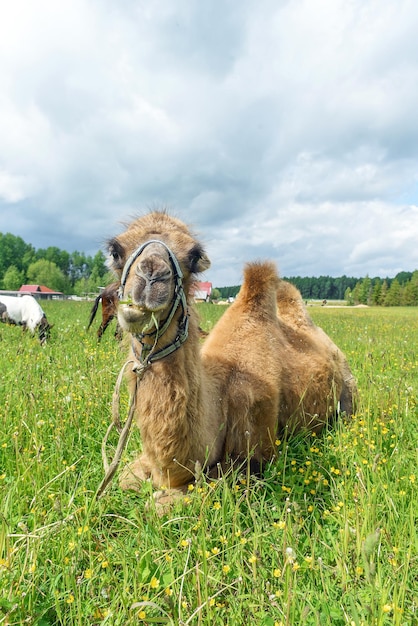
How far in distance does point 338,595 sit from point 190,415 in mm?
1212

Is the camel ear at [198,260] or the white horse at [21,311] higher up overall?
the camel ear at [198,260]

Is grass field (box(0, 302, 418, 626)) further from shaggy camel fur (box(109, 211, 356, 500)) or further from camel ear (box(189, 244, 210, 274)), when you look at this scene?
camel ear (box(189, 244, 210, 274))

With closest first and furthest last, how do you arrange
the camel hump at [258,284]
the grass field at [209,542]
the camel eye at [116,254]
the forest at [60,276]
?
the grass field at [209,542] → the camel eye at [116,254] → the camel hump at [258,284] → the forest at [60,276]

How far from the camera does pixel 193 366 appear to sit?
2762 millimetres

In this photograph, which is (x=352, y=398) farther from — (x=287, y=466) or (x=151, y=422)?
(x=151, y=422)

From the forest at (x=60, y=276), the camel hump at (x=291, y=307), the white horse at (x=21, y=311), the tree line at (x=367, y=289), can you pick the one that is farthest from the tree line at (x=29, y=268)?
the camel hump at (x=291, y=307)

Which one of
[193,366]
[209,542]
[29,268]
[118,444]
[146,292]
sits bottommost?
[209,542]

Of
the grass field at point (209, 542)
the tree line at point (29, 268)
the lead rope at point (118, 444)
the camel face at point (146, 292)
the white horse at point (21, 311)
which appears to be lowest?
the grass field at point (209, 542)

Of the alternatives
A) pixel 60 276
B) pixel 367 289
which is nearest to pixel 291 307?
pixel 60 276

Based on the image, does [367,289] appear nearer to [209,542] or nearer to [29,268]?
[29,268]

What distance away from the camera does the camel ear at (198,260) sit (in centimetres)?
295

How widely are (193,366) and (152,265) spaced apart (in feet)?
2.46

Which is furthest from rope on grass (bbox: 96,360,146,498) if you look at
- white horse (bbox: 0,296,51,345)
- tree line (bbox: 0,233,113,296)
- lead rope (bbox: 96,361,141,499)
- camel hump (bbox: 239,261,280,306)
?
tree line (bbox: 0,233,113,296)

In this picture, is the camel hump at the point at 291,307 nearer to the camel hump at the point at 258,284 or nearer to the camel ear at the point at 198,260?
the camel hump at the point at 258,284
